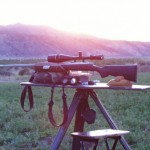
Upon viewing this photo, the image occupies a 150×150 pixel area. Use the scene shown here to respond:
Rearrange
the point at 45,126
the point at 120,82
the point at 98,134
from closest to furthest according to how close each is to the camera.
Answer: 1. the point at 120,82
2. the point at 98,134
3. the point at 45,126

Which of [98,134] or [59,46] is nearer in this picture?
[98,134]

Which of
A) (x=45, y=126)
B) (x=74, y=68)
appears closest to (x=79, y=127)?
(x=74, y=68)

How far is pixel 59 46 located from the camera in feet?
450

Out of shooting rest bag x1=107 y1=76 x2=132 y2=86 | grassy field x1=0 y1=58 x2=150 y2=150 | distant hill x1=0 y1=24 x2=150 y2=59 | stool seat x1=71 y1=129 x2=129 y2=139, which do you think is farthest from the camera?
distant hill x1=0 y1=24 x2=150 y2=59

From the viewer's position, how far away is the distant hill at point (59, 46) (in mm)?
133000

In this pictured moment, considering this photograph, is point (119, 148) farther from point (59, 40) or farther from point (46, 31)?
point (46, 31)

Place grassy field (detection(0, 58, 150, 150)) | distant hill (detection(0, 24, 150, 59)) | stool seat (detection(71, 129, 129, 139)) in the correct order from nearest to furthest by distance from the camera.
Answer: stool seat (detection(71, 129, 129, 139)) → grassy field (detection(0, 58, 150, 150)) → distant hill (detection(0, 24, 150, 59))

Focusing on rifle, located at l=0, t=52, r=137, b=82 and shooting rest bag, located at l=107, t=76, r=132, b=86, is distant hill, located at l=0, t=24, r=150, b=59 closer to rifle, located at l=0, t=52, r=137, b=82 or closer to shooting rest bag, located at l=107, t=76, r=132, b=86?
rifle, located at l=0, t=52, r=137, b=82

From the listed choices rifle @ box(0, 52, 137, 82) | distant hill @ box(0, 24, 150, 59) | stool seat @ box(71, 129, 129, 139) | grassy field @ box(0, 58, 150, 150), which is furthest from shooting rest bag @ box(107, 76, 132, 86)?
distant hill @ box(0, 24, 150, 59)

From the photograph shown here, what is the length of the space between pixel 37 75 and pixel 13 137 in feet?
12.5

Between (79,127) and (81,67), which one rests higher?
(81,67)

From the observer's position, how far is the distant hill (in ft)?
436

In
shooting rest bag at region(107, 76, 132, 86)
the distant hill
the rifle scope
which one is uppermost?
the rifle scope

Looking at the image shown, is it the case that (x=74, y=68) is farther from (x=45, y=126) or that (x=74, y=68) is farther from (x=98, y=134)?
(x=45, y=126)
